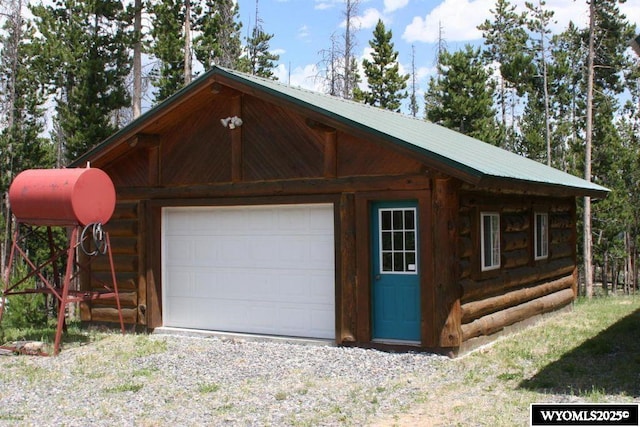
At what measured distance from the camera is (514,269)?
11.3 meters

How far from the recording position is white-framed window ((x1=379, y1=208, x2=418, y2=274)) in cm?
952

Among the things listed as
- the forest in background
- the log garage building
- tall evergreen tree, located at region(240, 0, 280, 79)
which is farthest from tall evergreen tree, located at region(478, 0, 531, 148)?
the log garage building

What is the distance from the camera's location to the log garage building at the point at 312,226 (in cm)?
925

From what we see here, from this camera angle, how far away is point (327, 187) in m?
10.0

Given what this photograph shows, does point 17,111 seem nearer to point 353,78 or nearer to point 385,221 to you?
point 353,78

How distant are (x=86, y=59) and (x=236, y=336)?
16.6 metres

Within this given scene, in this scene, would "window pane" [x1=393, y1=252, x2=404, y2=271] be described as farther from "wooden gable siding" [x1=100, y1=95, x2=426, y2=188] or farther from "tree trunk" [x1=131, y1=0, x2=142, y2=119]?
"tree trunk" [x1=131, y1=0, x2=142, y2=119]

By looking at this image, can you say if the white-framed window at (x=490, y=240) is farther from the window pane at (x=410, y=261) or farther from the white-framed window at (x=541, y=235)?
the white-framed window at (x=541, y=235)

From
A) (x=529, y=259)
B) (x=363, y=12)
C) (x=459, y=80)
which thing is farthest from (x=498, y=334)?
(x=363, y=12)

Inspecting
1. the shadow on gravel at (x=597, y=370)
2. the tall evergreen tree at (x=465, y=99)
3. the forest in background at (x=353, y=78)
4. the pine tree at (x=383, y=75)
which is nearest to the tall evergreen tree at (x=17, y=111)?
the forest in background at (x=353, y=78)

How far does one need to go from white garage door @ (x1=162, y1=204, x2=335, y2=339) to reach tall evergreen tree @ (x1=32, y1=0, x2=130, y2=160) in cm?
1290

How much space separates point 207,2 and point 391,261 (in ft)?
61.1

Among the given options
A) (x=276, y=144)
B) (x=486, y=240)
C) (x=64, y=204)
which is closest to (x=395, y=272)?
(x=486, y=240)

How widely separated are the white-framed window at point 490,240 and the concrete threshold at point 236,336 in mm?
2561
